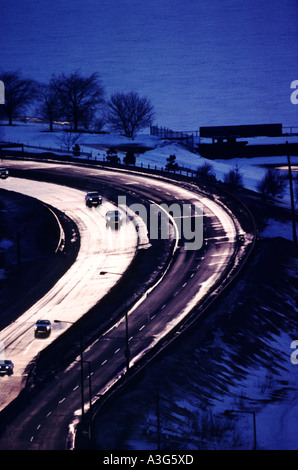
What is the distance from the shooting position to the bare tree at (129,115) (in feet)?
625

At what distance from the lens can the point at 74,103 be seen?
182625 mm

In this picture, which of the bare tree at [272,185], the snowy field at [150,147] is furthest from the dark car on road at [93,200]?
the snowy field at [150,147]

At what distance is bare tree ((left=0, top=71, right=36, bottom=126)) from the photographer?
186 meters

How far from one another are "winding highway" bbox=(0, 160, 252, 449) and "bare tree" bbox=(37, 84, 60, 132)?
158 ft

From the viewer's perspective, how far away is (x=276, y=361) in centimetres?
7075

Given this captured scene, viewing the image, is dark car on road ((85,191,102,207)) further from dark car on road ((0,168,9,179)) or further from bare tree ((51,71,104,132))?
bare tree ((51,71,104,132))

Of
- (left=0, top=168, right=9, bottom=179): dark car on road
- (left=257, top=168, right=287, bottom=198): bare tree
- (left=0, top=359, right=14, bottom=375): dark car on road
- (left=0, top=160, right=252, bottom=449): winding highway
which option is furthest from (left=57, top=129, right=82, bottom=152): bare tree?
(left=0, top=359, right=14, bottom=375): dark car on road

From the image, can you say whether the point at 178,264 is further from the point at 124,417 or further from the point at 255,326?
the point at 124,417

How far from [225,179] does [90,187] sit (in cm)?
2399

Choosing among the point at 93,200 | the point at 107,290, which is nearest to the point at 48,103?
the point at 93,200

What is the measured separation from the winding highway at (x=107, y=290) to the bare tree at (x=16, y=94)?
52.1 metres

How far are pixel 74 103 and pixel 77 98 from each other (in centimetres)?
363

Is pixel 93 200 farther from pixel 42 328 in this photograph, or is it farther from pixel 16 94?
pixel 16 94

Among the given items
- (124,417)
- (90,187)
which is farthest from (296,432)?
(90,187)
